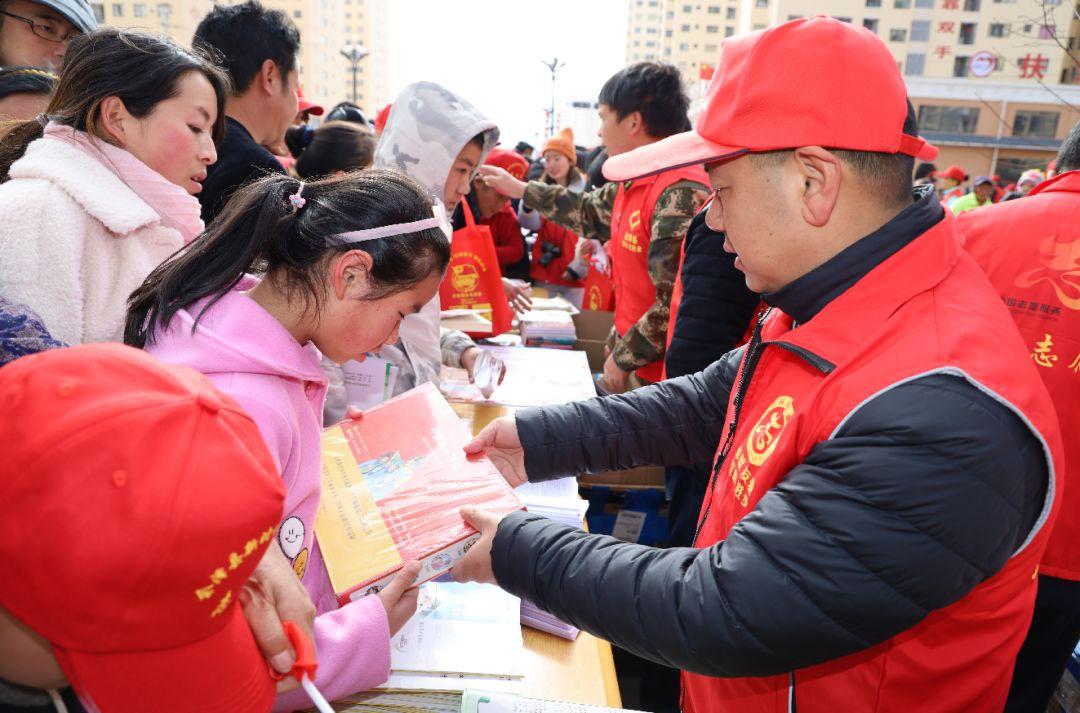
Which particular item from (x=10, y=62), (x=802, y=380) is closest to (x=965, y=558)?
(x=802, y=380)

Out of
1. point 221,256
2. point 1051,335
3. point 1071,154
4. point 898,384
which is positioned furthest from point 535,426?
point 1071,154

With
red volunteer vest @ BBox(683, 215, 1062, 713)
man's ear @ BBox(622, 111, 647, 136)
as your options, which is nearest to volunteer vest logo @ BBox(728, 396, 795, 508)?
red volunteer vest @ BBox(683, 215, 1062, 713)

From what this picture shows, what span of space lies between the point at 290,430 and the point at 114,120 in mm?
1038

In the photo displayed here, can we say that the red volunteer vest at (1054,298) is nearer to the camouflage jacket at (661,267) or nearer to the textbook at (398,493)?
the camouflage jacket at (661,267)

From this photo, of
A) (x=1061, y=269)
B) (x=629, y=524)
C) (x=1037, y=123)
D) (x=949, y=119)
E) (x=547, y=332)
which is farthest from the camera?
(x=949, y=119)

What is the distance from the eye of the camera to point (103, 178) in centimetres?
154

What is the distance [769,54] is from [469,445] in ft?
3.14

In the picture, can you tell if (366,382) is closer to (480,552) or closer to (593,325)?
(480,552)

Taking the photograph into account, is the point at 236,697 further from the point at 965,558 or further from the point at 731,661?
the point at 965,558

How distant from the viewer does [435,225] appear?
4.73 feet

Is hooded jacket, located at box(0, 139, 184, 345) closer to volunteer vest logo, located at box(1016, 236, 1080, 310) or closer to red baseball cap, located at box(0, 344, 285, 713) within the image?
red baseball cap, located at box(0, 344, 285, 713)

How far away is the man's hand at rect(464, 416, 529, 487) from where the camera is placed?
5.25 ft

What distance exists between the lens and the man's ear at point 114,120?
5.30ft

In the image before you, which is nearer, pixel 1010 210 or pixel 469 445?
pixel 469 445
